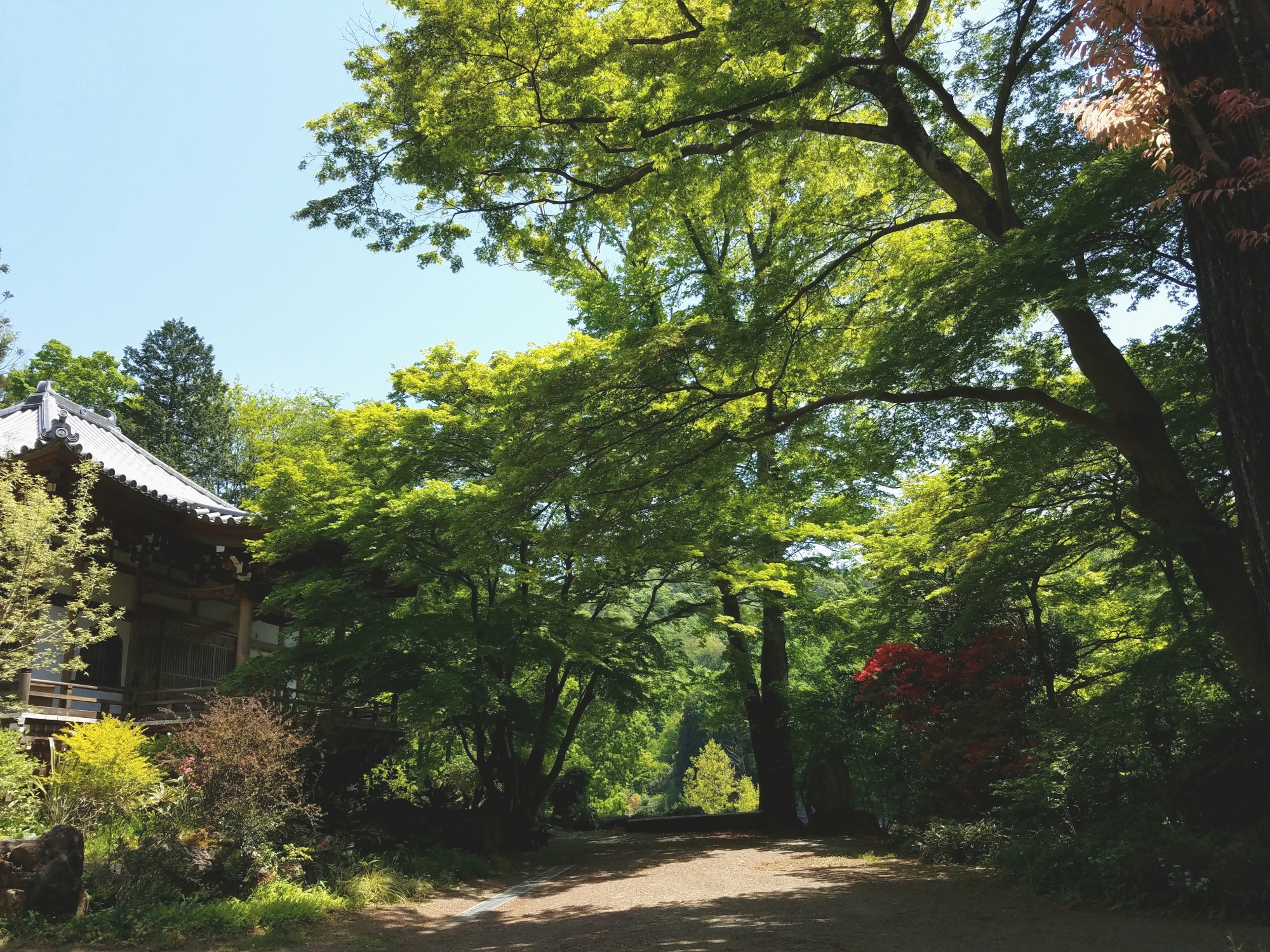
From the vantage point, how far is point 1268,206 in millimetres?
3777

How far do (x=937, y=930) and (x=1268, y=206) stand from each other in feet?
18.1

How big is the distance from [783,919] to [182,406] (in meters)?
39.7

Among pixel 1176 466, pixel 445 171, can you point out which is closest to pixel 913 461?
pixel 1176 466

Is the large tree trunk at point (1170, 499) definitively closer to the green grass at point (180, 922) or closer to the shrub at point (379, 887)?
the green grass at point (180, 922)

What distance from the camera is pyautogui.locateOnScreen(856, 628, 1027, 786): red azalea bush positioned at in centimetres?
1113

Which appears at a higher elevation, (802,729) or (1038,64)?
(1038,64)

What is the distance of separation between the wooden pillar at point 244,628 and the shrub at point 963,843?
408 inches

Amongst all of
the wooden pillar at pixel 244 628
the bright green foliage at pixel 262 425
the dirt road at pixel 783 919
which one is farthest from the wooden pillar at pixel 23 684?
the bright green foliage at pixel 262 425

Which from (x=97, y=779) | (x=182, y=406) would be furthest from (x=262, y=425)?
(x=97, y=779)

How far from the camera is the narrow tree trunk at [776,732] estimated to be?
17.5 meters

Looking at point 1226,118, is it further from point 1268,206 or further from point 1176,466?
point 1176,466

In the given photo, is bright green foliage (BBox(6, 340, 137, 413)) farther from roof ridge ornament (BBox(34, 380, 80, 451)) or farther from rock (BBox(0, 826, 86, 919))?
rock (BBox(0, 826, 86, 919))

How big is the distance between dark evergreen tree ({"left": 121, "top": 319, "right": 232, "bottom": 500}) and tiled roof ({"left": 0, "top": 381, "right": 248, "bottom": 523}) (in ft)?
70.3

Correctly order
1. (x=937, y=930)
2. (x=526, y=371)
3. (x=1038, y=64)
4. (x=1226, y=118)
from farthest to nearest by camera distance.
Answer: (x=526, y=371)
(x=1038, y=64)
(x=937, y=930)
(x=1226, y=118)
